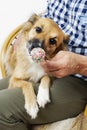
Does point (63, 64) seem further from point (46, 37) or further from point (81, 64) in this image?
point (46, 37)

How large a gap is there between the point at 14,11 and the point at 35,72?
731 mm

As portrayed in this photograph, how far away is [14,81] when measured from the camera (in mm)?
1387

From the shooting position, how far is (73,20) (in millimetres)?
1396

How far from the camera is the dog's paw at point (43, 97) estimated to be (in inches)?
47.7

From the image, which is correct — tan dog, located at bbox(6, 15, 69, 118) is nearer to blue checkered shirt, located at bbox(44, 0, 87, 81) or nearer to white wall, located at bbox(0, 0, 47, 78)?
blue checkered shirt, located at bbox(44, 0, 87, 81)

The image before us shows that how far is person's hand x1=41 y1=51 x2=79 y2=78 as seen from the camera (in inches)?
45.2

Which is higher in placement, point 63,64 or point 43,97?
point 63,64

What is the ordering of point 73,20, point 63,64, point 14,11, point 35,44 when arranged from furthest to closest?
point 14,11
point 73,20
point 35,44
point 63,64

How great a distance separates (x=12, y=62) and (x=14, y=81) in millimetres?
232

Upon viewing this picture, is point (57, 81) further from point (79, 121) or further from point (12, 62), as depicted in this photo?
point (12, 62)

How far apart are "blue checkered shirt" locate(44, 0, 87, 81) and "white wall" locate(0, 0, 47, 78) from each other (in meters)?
0.46

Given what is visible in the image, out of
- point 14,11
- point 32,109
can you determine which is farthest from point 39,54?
point 14,11

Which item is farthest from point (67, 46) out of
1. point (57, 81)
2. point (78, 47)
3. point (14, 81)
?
point (14, 81)

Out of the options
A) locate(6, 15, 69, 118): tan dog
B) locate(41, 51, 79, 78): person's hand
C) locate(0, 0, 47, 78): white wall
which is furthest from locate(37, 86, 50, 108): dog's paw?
locate(0, 0, 47, 78): white wall
